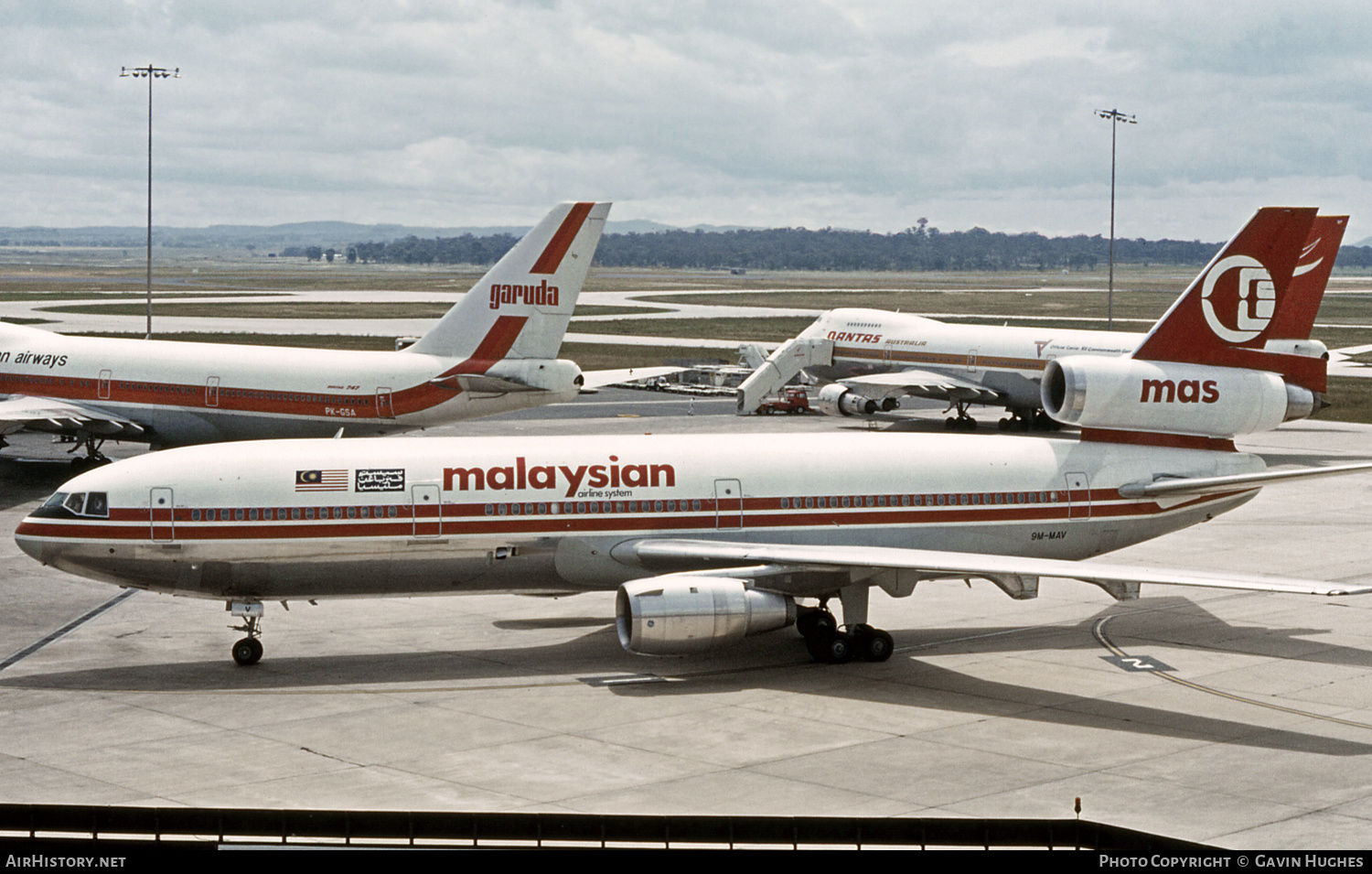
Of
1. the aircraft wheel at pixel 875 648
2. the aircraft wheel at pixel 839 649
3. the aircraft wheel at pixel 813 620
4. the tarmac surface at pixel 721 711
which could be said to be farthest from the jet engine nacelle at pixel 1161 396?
the aircraft wheel at pixel 839 649

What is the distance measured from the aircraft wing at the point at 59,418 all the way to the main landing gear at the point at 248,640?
2676 cm

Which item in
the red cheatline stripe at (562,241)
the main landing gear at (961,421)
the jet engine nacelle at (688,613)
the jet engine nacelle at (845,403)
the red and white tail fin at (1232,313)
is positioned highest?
the red cheatline stripe at (562,241)

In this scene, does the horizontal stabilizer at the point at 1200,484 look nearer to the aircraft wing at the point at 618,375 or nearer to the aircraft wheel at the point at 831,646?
the aircraft wheel at the point at 831,646

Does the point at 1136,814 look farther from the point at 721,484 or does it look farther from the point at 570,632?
the point at 570,632

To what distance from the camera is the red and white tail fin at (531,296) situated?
50375 millimetres

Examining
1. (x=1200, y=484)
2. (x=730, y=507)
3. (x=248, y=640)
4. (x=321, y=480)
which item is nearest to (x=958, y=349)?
(x=1200, y=484)

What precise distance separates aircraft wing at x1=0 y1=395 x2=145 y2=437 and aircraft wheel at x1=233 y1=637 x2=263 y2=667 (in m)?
26.9

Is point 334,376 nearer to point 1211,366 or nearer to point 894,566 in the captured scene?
point 894,566

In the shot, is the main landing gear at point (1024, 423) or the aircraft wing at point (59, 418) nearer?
the aircraft wing at point (59, 418)

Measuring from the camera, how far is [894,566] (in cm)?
2769

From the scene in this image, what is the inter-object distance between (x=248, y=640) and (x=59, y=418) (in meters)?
27.4

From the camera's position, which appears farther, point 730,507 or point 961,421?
point 961,421

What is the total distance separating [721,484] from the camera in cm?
3038

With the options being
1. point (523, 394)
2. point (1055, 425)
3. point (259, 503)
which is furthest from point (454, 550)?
point (1055, 425)
